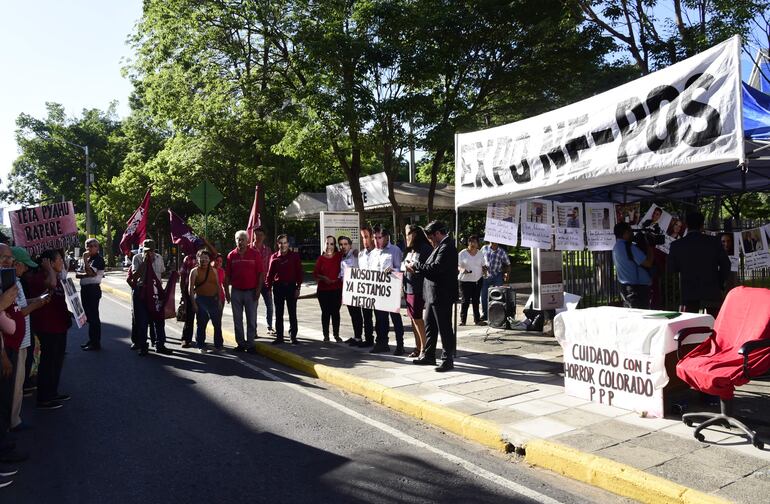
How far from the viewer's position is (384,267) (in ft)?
30.2

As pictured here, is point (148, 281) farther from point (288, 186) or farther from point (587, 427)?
point (288, 186)

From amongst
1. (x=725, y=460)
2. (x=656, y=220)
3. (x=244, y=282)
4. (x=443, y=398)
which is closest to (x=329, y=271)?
(x=244, y=282)

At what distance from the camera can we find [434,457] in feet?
16.7

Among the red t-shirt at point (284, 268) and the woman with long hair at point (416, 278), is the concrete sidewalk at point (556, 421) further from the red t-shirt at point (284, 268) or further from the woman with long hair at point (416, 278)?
the red t-shirt at point (284, 268)

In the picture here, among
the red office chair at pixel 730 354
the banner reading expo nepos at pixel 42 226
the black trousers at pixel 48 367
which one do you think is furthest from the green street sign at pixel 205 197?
the red office chair at pixel 730 354

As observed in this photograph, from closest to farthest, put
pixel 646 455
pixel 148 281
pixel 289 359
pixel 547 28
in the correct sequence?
pixel 646 455 → pixel 289 359 → pixel 148 281 → pixel 547 28

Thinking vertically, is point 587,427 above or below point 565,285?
below

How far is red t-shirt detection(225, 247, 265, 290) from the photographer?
32.9 ft

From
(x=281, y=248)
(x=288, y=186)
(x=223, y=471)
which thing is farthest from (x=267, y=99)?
(x=223, y=471)

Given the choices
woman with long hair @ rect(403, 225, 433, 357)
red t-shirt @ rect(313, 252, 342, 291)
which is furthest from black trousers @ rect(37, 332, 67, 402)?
woman with long hair @ rect(403, 225, 433, 357)

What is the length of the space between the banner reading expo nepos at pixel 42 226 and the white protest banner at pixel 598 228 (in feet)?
27.2

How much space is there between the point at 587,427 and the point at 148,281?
7.66 metres

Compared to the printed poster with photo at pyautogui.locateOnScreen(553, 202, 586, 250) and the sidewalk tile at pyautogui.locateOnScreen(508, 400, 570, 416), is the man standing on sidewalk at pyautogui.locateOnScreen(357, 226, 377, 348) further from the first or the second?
the sidewalk tile at pyautogui.locateOnScreen(508, 400, 570, 416)

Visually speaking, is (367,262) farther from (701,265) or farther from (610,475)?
(610,475)
